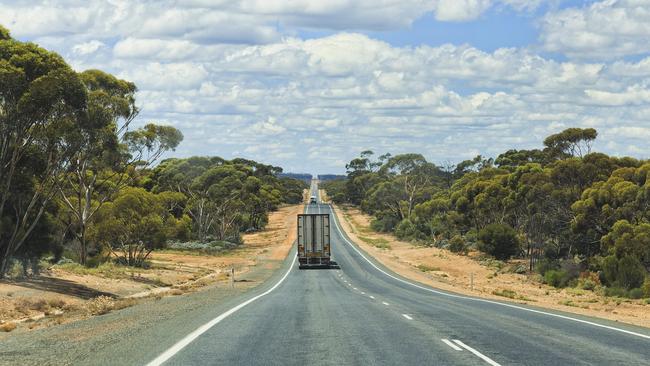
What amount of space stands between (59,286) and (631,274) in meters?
29.4

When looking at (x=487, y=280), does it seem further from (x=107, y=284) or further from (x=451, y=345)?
(x=451, y=345)

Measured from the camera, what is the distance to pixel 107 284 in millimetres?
36188

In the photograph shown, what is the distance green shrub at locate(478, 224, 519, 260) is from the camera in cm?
6762

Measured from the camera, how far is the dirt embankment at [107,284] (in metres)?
22.2

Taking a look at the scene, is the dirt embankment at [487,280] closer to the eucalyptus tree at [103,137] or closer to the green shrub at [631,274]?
the green shrub at [631,274]

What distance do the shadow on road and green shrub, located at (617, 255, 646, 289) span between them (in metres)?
27.0

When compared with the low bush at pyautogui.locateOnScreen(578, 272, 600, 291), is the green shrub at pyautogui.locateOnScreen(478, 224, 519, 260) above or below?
above

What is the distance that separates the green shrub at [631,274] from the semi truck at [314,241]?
21.8 m

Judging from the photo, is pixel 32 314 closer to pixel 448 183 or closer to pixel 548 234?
pixel 548 234

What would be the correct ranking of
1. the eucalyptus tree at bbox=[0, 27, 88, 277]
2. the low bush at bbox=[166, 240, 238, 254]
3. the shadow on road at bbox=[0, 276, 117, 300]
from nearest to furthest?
Result: 1. the eucalyptus tree at bbox=[0, 27, 88, 277]
2. the shadow on road at bbox=[0, 276, 117, 300]
3. the low bush at bbox=[166, 240, 238, 254]

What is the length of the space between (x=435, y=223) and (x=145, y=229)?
55792 millimetres

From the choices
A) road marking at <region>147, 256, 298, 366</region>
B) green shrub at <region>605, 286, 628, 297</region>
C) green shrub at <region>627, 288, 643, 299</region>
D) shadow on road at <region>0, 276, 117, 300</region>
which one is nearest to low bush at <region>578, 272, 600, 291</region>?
green shrub at <region>605, 286, 628, 297</region>

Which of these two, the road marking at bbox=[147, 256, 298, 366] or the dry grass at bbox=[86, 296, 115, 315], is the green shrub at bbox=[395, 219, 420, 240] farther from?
the road marking at bbox=[147, 256, 298, 366]

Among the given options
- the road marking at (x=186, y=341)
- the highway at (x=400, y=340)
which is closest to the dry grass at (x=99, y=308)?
the highway at (x=400, y=340)
